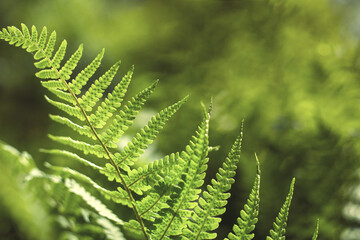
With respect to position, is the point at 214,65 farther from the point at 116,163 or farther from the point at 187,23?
the point at 116,163

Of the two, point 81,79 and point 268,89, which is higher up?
point 268,89

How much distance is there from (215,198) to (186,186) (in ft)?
0.16

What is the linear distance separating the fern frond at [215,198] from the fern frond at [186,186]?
17 mm

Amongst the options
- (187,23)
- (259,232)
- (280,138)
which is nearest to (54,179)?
(259,232)

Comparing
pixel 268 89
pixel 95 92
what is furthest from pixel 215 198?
pixel 268 89

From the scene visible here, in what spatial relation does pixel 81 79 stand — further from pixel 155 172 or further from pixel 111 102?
pixel 155 172

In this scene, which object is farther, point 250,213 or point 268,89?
point 268,89

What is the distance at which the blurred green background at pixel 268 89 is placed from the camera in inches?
46.9

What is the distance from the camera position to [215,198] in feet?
1.71

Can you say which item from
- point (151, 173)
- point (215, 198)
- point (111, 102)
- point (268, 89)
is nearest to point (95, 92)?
point (111, 102)

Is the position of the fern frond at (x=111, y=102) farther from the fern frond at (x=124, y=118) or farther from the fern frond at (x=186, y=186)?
the fern frond at (x=186, y=186)

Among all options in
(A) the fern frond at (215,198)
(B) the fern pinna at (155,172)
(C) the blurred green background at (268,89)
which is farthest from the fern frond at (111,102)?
(C) the blurred green background at (268,89)

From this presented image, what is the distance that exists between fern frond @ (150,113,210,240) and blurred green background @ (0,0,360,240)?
0.56 meters

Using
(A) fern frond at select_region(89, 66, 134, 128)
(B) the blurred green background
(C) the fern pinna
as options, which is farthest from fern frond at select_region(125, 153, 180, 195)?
(B) the blurred green background
